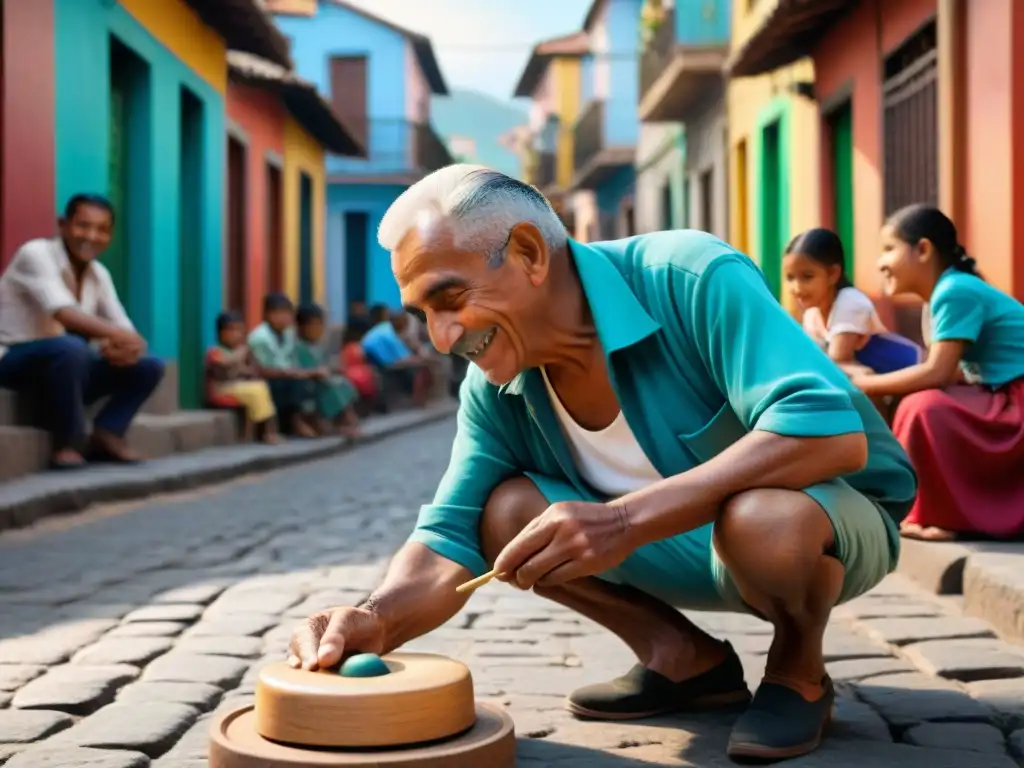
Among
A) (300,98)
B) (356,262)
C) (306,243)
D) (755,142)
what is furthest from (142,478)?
(356,262)

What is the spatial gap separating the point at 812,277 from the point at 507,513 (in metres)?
3.61

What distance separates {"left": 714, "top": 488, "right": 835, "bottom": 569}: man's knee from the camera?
272cm

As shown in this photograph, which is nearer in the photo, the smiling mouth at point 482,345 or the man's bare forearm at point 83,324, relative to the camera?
the smiling mouth at point 482,345

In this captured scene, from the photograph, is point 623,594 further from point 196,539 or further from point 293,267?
point 293,267

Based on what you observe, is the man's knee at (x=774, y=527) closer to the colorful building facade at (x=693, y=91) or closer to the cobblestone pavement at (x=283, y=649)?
the cobblestone pavement at (x=283, y=649)

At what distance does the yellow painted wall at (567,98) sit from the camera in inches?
1532

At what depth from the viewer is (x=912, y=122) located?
1020cm

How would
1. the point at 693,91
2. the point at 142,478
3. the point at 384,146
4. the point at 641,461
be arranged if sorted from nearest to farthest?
the point at 641,461 → the point at 142,478 → the point at 693,91 → the point at 384,146

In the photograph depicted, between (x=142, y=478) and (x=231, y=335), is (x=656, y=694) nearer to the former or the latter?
(x=142, y=478)

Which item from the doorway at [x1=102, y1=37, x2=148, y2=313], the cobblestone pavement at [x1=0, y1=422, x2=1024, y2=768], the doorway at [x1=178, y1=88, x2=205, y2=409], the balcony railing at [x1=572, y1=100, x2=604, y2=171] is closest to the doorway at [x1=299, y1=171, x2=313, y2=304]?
the doorway at [x1=178, y1=88, x2=205, y2=409]

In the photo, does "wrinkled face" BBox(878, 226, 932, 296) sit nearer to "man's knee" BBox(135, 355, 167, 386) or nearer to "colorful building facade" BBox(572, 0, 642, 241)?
"man's knee" BBox(135, 355, 167, 386)

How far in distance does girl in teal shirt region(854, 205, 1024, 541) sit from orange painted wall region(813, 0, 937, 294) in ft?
17.7

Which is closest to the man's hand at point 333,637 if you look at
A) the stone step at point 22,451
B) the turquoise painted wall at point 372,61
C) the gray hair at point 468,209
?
the gray hair at point 468,209

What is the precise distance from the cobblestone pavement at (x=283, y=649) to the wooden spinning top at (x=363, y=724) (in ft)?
0.93
